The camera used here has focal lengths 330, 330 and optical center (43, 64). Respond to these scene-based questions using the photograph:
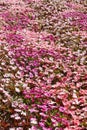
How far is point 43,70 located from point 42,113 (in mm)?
3521

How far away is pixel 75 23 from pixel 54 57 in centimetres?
615

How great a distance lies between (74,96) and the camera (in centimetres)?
934

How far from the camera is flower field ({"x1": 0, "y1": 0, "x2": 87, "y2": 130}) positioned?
8.09 meters

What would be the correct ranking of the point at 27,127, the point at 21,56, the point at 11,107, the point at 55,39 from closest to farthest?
the point at 27,127 → the point at 11,107 → the point at 21,56 → the point at 55,39

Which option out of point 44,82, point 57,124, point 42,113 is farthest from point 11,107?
point 44,82

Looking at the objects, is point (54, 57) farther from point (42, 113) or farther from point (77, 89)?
point (42, 113)

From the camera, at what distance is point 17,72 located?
427 inches

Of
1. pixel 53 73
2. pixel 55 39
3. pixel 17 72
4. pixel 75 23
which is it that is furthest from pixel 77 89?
pixel 75 23

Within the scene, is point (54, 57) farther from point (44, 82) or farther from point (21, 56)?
point (44, 82)

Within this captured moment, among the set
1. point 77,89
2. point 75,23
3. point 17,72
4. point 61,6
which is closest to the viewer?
point 77,89

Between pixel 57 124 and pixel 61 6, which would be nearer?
pixel 57 124

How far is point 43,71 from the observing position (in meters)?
11.4

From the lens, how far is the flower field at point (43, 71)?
8086 mm

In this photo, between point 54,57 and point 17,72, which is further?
point 54,57
